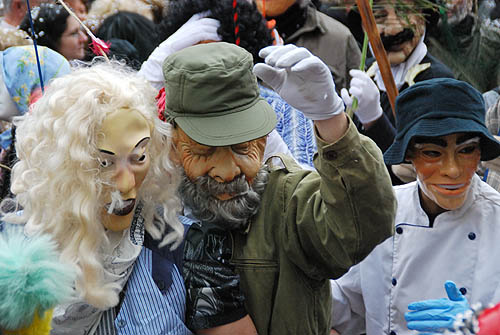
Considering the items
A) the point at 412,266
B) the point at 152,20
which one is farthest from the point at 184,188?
the point at 152,20

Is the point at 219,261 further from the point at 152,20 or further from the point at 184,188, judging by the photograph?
the point at 152,20

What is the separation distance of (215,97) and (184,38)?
3.49ft

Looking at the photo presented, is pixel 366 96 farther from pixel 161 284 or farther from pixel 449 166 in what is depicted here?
pixel 161 284

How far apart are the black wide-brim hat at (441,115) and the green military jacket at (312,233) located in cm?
57

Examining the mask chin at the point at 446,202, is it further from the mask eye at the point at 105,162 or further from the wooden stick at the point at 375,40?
the mask eye at the point at 105,162

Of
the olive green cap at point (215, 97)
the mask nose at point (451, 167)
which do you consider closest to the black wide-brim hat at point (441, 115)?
the mask nose at point (451, 167)

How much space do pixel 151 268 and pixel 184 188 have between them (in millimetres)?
305

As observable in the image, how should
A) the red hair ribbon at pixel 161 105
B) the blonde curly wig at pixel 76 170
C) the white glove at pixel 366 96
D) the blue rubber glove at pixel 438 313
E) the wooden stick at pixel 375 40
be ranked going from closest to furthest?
the blue rubber glove at pixel 438 313 → the blonde curly wig at pixel 76 170 → the red hair ribbon at pixel 161 105 → the wooden stick at pixel 375 40 → the white glove at pixel 366 96

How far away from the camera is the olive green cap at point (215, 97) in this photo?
2.31 meters

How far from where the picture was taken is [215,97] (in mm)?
2338

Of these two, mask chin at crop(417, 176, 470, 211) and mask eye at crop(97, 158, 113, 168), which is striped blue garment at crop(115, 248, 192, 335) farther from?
mask chin at crop(417, 176, 470, 211)

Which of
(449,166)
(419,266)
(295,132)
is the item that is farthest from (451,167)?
(295,132)

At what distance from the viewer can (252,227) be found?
241 centimetres

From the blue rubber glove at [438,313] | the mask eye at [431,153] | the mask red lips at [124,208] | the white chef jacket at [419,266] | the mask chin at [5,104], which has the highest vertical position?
the mask red lips at [124,208]
